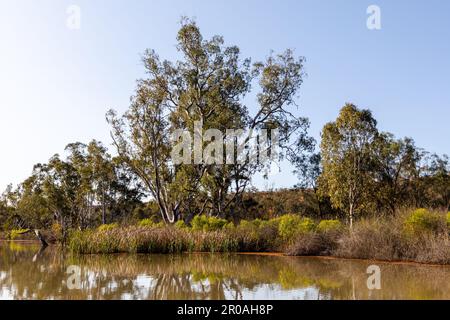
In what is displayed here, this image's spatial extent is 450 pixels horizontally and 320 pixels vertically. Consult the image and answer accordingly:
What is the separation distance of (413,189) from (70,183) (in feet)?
82.5

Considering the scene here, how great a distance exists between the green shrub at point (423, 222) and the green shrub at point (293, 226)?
4053 millimetres

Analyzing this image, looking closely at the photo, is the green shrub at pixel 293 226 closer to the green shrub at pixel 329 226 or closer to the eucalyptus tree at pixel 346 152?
the green shrub at pixel 329 226

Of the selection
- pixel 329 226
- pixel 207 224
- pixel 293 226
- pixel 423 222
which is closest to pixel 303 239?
pixel 329 226

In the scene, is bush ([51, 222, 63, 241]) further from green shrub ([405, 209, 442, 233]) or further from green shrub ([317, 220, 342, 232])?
green shrub ([405, 209, 442, 233])

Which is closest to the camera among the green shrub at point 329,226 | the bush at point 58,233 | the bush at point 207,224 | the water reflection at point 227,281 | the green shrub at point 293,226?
the water reflection at point 227,281

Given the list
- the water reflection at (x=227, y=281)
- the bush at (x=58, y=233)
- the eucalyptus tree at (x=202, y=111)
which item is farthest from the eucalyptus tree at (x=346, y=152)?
the bush at (x=58, y=233)

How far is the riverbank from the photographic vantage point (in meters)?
12.3

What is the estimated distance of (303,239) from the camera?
15.0 meters

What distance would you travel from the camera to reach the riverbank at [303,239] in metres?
12.3

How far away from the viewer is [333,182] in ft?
83.7

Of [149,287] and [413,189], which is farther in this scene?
[413,189]
